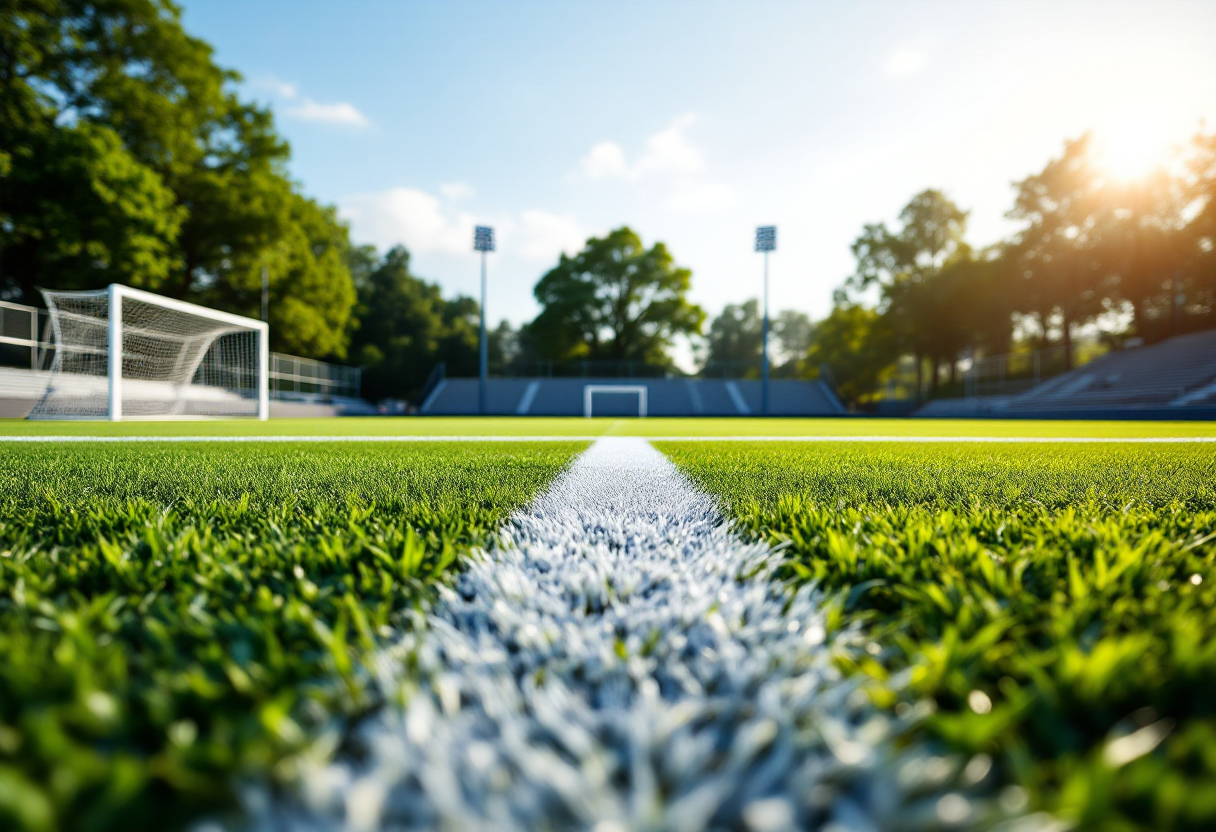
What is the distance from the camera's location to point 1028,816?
496 mm

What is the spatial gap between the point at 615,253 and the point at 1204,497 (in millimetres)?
40241

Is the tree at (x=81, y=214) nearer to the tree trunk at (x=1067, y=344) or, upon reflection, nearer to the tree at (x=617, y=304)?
the tree at (x=617, y=304)

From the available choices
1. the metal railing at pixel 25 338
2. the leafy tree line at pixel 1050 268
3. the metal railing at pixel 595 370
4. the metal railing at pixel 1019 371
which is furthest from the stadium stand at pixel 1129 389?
the metal railing at pixel 25 338

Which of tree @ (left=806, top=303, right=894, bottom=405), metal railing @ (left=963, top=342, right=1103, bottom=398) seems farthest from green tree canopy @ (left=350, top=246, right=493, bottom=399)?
metal railing @ (left=963, top=342, right=1103, bottom=398)

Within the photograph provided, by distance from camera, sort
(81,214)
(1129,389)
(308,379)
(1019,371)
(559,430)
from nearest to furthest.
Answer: (559,430)
(81,214)
(1129,389)
(308,379)
(1019,371)

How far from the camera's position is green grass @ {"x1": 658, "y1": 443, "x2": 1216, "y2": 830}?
53cm

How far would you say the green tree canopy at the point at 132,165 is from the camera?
1602 cm

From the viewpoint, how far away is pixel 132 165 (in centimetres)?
1684

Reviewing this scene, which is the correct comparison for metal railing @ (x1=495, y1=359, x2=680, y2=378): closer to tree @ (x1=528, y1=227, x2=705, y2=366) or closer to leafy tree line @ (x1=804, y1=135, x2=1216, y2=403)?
tree @ (x1=528, y1=227, x2=705, y2=366)

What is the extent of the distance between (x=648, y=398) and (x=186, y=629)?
32493 mm

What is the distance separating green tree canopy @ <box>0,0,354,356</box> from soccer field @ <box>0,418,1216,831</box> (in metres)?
20.2

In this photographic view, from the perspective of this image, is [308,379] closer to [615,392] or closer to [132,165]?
[132,165]

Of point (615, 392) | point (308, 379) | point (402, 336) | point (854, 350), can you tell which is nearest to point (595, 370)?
point (615, 392)

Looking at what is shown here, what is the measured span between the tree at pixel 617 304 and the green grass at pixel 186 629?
3929 centimetres
